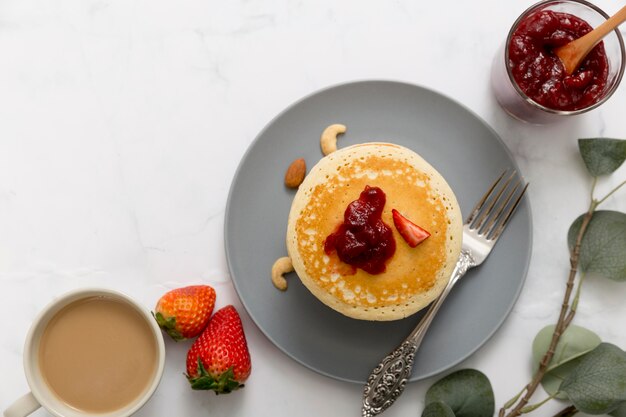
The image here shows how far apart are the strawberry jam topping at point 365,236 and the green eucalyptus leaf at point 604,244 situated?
71 cm

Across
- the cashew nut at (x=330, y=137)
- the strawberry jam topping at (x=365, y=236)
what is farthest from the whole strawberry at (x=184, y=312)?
the cashew nut at (x=330, y=137)

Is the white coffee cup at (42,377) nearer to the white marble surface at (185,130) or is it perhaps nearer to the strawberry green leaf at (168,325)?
the strawberry green leaf at (168,325)

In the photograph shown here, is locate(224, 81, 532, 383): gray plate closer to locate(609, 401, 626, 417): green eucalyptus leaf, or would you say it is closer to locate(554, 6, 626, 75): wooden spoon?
locate(554, 6, 626, 75): wooden spoon

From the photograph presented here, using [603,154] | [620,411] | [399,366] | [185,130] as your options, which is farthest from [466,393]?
[185,130]

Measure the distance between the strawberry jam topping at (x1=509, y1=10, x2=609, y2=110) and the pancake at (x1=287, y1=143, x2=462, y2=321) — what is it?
0.43 m

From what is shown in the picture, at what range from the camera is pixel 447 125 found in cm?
219

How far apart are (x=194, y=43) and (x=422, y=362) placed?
126 cm

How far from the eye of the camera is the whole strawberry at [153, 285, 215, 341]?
2107 mm

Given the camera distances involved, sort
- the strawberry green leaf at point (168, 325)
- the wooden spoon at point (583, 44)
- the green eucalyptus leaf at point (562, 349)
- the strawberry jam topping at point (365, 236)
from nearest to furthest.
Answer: the strawberry jam topping at point (365, 236), the wooden spoon at point (583, 44), the strawberry green leaf at point (168, 325), the green eucalyptus leaf at point (562, 349)

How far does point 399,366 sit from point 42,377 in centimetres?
106

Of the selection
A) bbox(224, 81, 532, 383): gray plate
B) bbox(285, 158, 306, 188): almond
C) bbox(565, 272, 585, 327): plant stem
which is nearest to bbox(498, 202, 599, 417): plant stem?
bbox(565, 272, 585, 327): plant stem

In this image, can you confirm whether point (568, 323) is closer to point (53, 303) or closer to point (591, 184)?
point (591, 184)

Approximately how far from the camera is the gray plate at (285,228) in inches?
85.0

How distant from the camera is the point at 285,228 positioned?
7.16 feet
